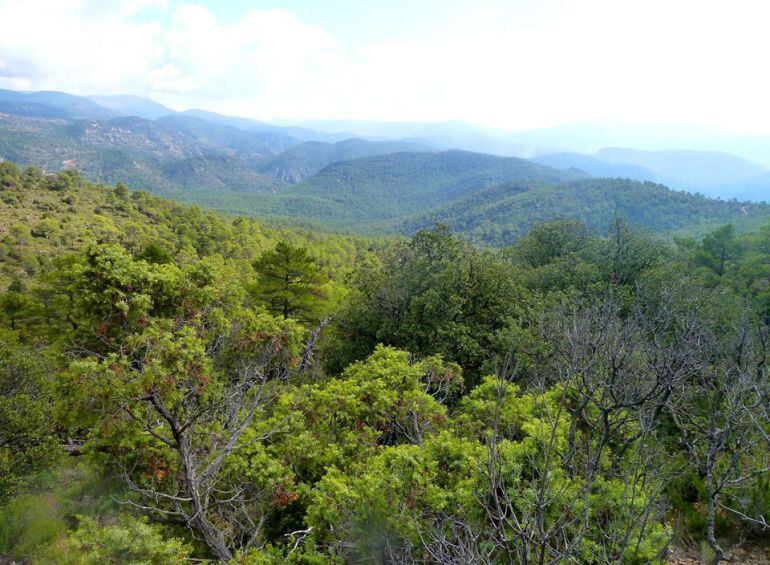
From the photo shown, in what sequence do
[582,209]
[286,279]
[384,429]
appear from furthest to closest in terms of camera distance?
[582,209]
[286,279]
[384,429]

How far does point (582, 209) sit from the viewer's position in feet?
458

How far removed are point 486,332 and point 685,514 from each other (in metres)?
8.94

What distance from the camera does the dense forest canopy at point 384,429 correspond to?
19.4ft

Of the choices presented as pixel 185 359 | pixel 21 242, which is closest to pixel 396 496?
pixel 185 359

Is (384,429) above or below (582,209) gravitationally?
below

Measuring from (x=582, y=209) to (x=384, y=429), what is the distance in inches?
5777

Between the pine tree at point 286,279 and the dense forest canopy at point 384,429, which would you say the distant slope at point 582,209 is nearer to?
the pine tree at point 286,279

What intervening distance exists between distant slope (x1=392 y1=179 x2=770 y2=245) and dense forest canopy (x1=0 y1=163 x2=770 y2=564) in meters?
87.1

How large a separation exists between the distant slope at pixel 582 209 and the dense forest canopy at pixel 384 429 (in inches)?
3431

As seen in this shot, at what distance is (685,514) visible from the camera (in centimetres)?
782

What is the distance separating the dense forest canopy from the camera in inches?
232

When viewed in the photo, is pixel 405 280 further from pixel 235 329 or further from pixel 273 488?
pixel 273 488

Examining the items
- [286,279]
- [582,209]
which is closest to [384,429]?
[286,279]

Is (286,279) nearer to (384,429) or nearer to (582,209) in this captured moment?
(384,429)
